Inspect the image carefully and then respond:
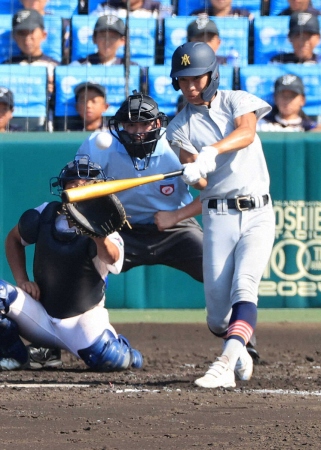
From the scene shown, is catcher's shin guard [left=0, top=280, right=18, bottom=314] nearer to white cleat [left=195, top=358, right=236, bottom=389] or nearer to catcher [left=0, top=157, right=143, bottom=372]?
catcher [left=0, top=157, right=143, bottom=372]

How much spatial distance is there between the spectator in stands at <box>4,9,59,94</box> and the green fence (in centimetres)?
93

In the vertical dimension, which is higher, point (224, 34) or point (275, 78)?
point (224, 34)

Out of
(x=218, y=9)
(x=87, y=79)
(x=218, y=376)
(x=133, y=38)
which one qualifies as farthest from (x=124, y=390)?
(x=218, y=9)

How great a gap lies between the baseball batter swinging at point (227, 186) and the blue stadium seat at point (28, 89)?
301 cm

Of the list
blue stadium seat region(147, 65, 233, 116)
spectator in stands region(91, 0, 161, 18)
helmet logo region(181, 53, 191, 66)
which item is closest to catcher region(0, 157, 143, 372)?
helmet logo region(181, 53, 191, 66)

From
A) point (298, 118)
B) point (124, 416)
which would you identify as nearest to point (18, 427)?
point (124, 416)

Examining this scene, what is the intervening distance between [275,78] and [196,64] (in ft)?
10.9

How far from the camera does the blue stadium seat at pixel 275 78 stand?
24.4ft

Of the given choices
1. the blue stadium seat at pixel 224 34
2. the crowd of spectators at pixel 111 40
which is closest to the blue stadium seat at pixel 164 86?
the crowd of spectators at pixel 111 40

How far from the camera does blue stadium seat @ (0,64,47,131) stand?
24.0 feet

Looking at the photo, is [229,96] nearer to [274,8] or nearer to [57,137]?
[57,137]

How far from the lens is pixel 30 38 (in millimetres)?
7672

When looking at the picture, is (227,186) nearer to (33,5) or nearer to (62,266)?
(62,266)

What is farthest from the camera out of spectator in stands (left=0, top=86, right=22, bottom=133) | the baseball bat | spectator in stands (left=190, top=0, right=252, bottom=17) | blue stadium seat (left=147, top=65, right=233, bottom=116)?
spectator in stands (left=190, top=0, right=252, bottom=17)
